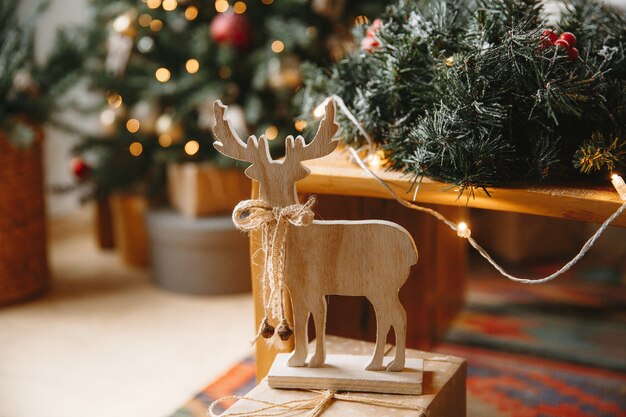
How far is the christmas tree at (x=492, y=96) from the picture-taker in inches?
43.7

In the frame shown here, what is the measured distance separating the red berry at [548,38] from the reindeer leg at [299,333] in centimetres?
55

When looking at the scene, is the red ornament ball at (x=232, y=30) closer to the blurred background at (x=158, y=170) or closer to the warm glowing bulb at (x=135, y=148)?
the blurred background at (x=158, y=170)

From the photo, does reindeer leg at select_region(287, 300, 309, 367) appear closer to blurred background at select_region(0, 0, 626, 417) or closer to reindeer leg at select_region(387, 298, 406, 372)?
reindeer leg at select_region(387, 298, 406, 372)

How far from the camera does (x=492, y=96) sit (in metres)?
1.13

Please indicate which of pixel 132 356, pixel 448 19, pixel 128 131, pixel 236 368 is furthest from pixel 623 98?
pixel 128 131

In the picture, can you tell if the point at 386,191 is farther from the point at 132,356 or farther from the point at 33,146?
the point at 33,146

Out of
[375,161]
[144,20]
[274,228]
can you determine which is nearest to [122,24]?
[144,20]

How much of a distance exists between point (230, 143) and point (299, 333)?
307mm

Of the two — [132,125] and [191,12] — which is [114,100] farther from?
[191,12]

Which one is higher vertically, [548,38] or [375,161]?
[548,38]

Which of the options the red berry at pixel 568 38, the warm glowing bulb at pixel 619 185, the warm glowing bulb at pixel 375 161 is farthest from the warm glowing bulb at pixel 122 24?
the warm glowing bulb at pixel 619 185

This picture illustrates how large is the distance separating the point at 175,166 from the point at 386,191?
1.06 m

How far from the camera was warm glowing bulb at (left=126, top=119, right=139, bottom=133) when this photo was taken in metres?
2.17

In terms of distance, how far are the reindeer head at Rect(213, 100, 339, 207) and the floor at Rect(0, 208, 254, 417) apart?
0.65 metres
